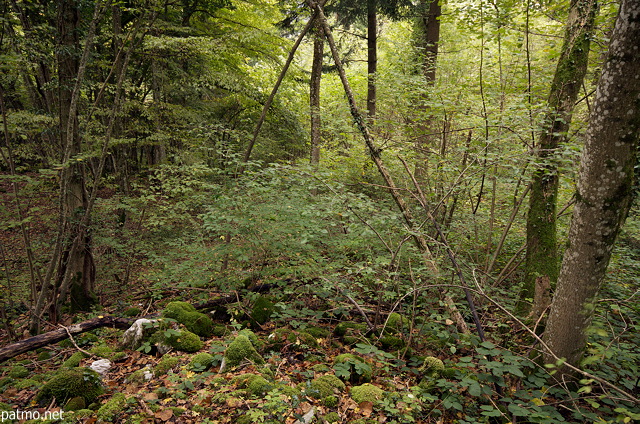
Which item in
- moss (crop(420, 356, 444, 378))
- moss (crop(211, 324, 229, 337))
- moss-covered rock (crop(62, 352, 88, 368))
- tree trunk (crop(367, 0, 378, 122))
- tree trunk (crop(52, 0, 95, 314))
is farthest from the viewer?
tree trunk (crop(367, 0, 378, 122))

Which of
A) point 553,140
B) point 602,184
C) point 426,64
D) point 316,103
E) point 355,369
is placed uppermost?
point 426,64

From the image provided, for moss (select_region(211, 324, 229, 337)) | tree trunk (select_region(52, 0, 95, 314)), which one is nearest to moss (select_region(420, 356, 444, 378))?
moss (select_region(211, 324, 229, 337))

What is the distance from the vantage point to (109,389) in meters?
3.30

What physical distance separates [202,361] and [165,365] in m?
0.40

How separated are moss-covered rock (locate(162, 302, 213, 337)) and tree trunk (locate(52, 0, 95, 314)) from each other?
2.77m

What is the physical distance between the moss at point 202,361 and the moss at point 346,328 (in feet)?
5.66

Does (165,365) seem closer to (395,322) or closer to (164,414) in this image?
(164,414)

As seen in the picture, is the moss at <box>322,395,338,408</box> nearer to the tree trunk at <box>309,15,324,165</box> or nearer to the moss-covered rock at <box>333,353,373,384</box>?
the moss-covered rock at <box>333,353,373,384</box>

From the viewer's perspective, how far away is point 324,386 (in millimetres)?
3113

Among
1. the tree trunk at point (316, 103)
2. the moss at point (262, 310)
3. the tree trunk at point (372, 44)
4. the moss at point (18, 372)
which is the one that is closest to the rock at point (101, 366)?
the moss at point (18, 372)

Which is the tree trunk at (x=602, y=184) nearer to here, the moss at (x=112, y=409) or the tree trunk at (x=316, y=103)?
the moss at (x=112, y=409)

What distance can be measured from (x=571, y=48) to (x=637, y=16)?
1976 mm

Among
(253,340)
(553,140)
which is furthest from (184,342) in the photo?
(553,140)

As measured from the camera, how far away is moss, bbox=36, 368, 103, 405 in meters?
3.10
